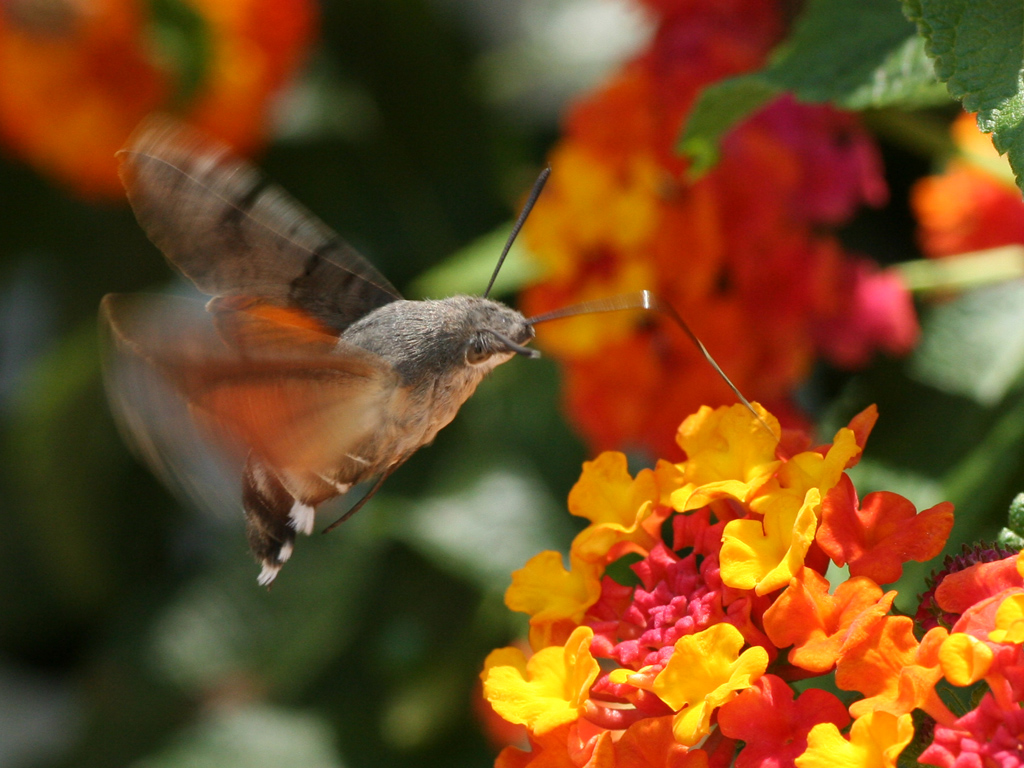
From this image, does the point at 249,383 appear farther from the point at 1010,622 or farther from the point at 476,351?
the point at 1010,622

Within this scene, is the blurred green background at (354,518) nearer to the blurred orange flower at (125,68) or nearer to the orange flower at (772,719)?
the blurred orange flower at (125,68)

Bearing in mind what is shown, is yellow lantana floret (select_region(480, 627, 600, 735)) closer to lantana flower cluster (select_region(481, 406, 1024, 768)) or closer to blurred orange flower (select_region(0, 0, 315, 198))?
lantana flower cluster (select_region(481, 406, 1024, 768))

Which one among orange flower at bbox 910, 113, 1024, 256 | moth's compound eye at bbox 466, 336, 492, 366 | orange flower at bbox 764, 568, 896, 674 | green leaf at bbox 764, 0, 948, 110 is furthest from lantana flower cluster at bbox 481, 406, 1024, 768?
orange flower at bbox 910, 113, 1024, 256

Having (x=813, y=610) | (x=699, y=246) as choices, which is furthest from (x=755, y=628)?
(x=699, y=246)

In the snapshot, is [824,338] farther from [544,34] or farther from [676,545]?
[544,34]

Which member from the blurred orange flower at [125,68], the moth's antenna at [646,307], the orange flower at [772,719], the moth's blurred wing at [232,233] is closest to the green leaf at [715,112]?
the moth's antenna at [646,307]

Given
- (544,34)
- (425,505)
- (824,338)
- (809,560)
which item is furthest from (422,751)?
(544,34)
